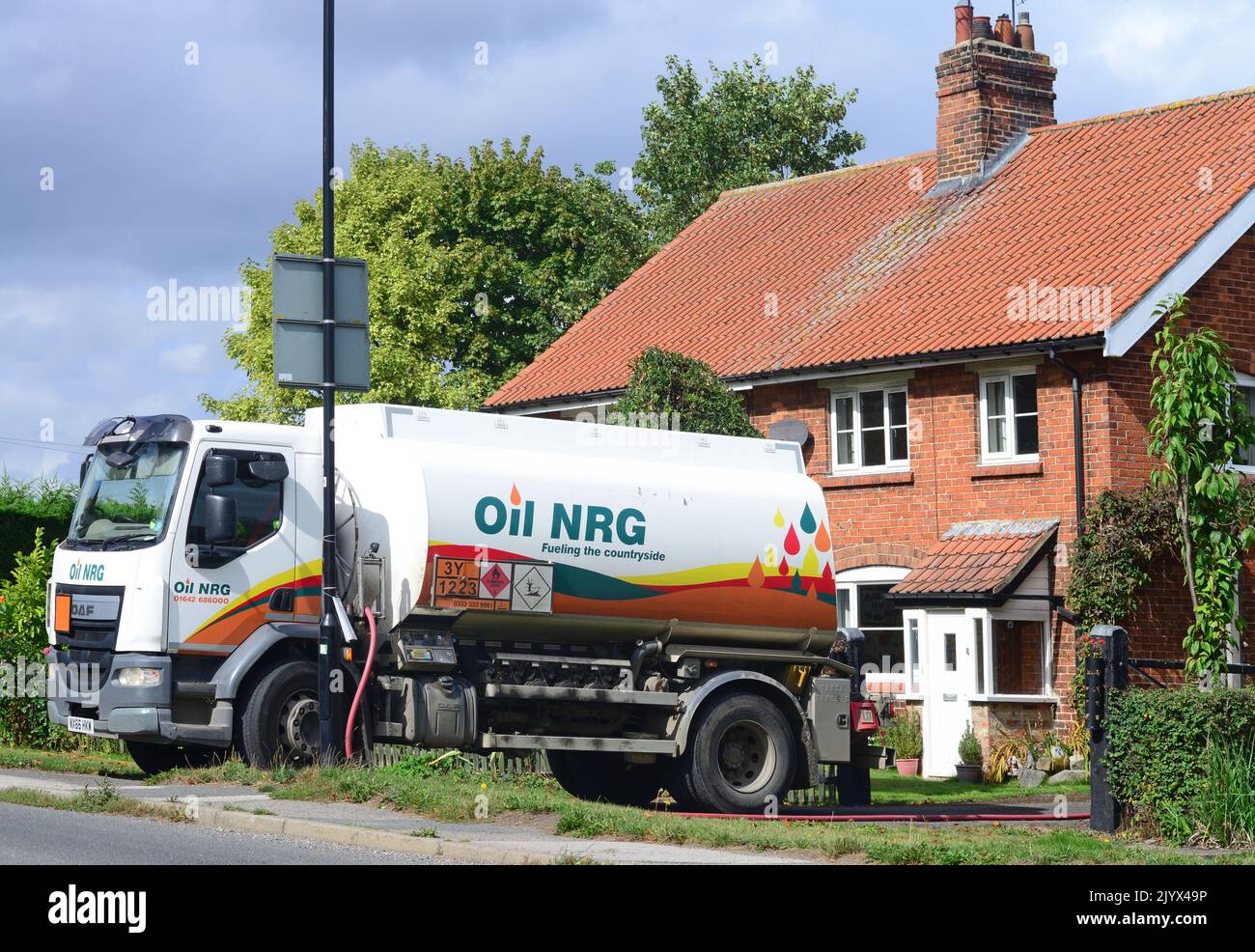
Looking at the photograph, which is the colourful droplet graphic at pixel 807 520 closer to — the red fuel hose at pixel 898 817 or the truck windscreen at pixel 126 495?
the red fuel hose at pixel 898 817

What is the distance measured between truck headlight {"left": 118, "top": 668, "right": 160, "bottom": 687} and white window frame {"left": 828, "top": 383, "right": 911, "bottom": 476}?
47.2 ft

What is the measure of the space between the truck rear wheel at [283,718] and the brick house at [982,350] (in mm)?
11216

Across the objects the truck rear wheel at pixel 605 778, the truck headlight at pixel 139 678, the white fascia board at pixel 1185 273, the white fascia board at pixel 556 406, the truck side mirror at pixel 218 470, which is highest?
the white fascia board at pixel 1185 273

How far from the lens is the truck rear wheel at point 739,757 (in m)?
16.4

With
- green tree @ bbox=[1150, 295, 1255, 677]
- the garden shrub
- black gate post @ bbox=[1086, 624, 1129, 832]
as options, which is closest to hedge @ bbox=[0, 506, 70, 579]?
the garden shrub

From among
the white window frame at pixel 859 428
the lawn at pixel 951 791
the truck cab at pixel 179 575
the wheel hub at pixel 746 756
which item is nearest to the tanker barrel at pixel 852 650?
the wheel hub at pixel 746 756

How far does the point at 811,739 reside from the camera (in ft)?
56.5

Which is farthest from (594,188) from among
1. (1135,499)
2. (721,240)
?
(1135,499)

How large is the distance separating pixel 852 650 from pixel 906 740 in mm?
7865

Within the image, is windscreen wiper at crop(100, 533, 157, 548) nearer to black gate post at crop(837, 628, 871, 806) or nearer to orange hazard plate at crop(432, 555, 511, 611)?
orange hazard plate at crop(432, 555, 511, 611)

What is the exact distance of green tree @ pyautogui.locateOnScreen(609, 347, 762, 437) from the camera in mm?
23625

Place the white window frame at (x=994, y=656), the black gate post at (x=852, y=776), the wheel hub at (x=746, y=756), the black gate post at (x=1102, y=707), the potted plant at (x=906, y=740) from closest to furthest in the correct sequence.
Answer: the black gate post at (x=1102, y=707), the wheel hub at (x=746, y=756), the black gate post at (x=852, y=776), the white window frame at (x=994, y=656), the potted plant at (x=906, y=740)
